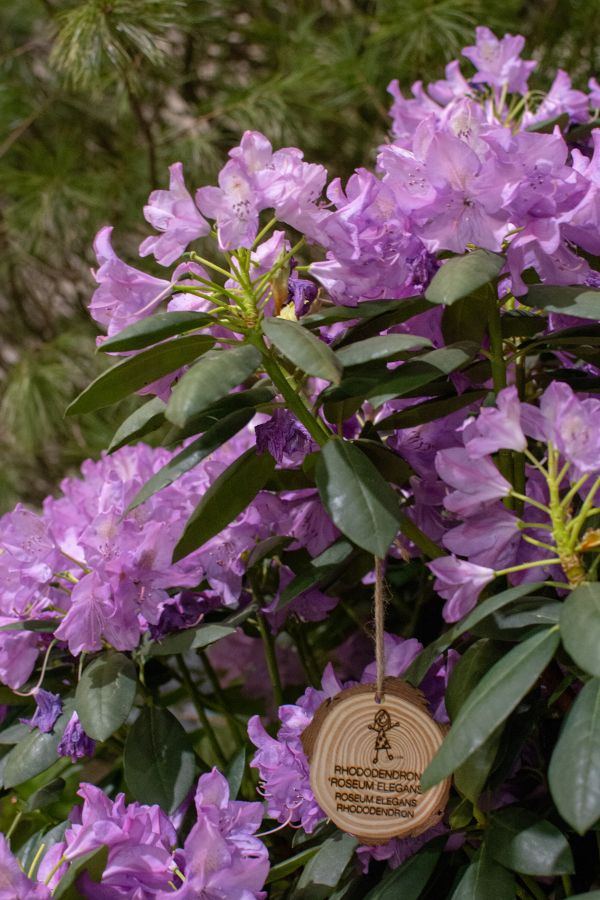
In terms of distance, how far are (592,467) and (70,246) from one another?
1951mm

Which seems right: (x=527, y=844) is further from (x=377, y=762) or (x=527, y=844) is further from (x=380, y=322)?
(x=380, y=322)

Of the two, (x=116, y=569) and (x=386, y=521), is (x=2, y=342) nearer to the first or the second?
(x=116, y=569)

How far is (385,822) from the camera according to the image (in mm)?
731

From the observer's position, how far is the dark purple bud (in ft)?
2.63

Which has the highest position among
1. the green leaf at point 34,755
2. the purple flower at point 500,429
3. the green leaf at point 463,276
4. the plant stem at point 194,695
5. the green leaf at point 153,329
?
the green leaf at point 153,329

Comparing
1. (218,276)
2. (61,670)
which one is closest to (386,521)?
(61,670)

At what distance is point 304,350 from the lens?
64cm

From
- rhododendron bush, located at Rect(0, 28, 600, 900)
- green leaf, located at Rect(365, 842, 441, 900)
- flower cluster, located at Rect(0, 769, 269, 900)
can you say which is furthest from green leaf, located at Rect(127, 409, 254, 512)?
green leaf, located at Rect(365, 842, 441, 900)

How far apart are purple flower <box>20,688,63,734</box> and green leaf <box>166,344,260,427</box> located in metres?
0.36

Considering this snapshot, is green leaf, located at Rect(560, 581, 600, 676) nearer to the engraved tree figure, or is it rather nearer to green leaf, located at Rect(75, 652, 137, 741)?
the engraved tree figure

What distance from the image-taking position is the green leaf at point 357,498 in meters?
0.62

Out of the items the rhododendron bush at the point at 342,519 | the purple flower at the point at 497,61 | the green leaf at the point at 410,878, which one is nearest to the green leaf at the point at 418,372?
the rhododendron bush at the point at 342,519

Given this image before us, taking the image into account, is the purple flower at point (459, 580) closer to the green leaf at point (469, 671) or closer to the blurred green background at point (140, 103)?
the green leaf at point (469, 671)

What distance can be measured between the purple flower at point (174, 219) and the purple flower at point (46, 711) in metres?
0.36
